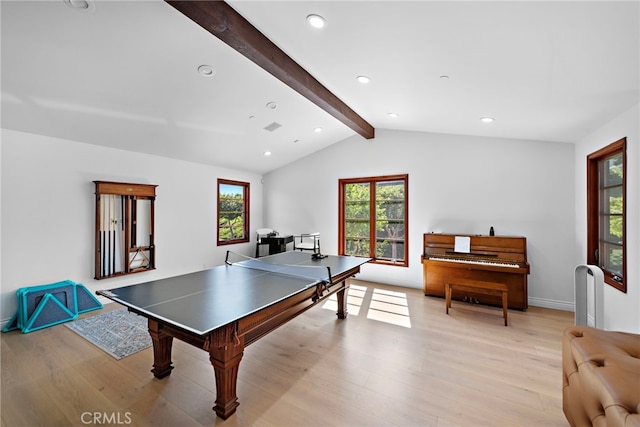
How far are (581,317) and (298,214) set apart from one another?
16.0 ft

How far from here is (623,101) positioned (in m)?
2.35

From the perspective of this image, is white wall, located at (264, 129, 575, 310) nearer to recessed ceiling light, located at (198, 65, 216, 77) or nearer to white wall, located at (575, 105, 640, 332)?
white wall, located at (575, 105, 640, 332)

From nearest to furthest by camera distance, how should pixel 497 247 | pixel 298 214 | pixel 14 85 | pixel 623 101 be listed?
pixel 623 101 → pixel 14 85 → pixel 497 247 → pixel 298 214

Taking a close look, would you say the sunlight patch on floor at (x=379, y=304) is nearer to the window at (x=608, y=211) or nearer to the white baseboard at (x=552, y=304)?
the white baseboard at (x=552, y=304)

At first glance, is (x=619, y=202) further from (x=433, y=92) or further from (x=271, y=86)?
(x=271, y=86)

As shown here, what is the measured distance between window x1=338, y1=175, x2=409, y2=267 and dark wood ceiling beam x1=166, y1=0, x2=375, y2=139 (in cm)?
223

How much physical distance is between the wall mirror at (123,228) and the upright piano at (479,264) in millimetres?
4549

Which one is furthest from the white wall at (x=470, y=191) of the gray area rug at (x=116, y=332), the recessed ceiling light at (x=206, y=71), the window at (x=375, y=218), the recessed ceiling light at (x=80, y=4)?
the recessed ceiling light at (x=80, y=4)

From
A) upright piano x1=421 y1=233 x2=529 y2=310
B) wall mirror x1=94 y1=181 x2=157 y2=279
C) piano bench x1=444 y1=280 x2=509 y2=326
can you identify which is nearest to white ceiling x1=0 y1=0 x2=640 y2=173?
wall mirror x1=94 y1=181 x2=157 y2=279

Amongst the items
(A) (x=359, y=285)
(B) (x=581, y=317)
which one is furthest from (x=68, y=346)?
(B) (x=581, y=317)

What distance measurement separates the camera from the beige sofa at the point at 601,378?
3.87ft

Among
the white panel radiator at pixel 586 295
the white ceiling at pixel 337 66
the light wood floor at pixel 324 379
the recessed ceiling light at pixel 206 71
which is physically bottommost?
the light wood floor at pixel 324 379

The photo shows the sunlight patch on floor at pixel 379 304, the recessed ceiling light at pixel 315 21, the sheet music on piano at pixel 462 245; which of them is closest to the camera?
the recessed ceiling light at pixel 315 21

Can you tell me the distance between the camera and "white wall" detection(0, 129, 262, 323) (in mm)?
3238
